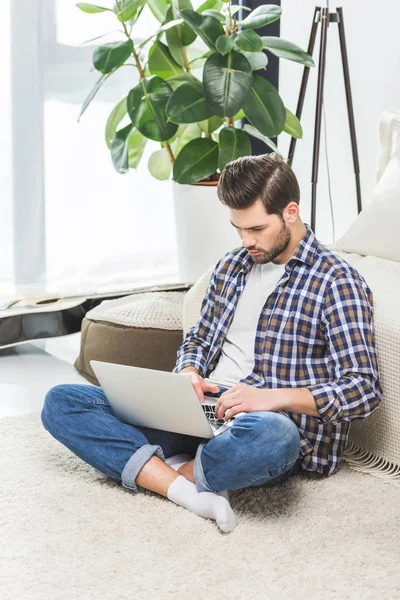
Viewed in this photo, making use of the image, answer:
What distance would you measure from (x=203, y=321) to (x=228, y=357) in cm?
13

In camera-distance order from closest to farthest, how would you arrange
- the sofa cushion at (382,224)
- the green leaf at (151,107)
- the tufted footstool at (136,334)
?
the sofa cushion at (382,224) → the tufted footstool at (136,334) → the green leaf at (151,107)

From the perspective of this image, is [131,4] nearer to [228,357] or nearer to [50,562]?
[228,357]

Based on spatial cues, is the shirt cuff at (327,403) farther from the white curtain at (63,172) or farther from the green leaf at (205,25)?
the white curtain at (63,172)

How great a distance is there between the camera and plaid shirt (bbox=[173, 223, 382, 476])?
5.99 feet

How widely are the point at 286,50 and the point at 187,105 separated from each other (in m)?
0.42

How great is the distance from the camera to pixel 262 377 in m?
1.96

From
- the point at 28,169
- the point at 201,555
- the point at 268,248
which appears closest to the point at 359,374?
the point at 268,248

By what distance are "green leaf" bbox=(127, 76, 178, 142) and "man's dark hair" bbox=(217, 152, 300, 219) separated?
46.6 inches

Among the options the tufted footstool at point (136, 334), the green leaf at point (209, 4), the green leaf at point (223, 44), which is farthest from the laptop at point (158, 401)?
the green leaf at point (209, 4)

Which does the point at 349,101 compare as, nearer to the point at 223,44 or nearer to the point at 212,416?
the point at 223,44

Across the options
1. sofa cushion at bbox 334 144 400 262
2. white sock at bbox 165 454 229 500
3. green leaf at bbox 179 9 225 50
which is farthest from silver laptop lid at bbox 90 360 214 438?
green leaf at bbox 179 9 225 50

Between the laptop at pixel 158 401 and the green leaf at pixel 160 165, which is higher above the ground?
the green leaf at pixel 160 165

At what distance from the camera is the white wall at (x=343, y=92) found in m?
3.37

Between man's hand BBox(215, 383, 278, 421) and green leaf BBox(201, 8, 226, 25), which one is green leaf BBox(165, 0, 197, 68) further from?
Result: man's hand BBox(215, 383, 278, 421)
